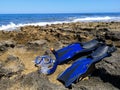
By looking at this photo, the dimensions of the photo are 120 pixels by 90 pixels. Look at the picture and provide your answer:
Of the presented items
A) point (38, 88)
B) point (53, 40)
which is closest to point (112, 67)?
point (38, 88)

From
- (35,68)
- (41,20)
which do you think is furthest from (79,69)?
(41,20)

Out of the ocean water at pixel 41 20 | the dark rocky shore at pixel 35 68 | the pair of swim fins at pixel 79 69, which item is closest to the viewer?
the dark rocky shore at pixel 35 68

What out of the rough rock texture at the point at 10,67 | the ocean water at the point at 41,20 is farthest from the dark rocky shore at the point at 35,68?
the ocean water at the point at 41,20

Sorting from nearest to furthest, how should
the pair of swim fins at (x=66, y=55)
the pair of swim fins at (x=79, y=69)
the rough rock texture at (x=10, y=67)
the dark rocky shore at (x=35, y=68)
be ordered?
the dark rocky shore at (x=35, y=68) → the pair of swim fins at (x=79, y=69) → the rough rock texture at (x=10, y=67) → the pair of swim fins at (x=66, y=55)

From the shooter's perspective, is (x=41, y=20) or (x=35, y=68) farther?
(x=41, y=20)

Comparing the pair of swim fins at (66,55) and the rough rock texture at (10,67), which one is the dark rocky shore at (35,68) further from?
the pair of swim fins at (66,55)

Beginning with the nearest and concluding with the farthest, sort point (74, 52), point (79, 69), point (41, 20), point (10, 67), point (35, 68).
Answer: point (79, 69)
point (10, 67)
point (35, 68)
point (74, 52)
point (41, 20)

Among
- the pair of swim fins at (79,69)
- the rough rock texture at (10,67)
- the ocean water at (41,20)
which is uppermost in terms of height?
the pair of swim fins at (79,69)

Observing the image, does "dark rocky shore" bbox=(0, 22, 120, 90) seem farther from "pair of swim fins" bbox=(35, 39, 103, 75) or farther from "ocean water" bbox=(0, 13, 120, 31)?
"ocean water" bbox=(0, 13, 120, 31)

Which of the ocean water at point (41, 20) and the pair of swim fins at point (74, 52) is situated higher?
the pair of swim fins at point (74, 52)

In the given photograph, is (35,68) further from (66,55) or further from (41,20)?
(41,20)

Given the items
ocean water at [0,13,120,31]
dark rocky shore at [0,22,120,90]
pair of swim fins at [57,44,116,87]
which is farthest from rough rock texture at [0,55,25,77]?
ocean water at [0,13,120,31]

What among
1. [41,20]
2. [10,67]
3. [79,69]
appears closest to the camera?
[79,69]

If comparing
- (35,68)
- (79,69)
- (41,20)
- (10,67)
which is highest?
(79,69)
